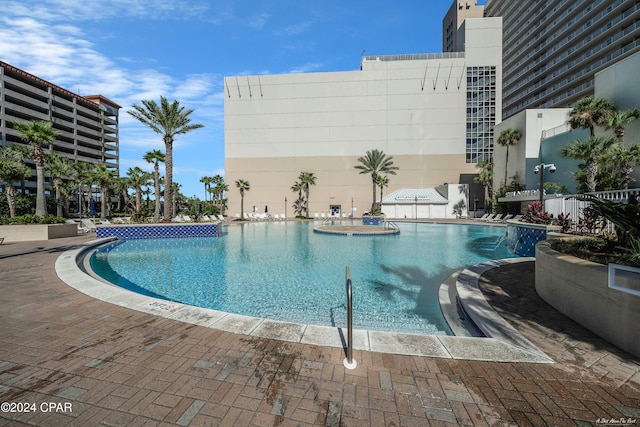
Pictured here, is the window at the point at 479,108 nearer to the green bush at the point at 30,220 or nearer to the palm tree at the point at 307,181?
the palm tree at the point at 307,181

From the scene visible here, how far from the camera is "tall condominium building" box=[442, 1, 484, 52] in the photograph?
65688mm

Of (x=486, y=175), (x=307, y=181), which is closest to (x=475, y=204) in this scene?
(x=486, y=175)

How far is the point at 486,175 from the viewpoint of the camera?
118 ft

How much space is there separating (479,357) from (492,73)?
50.6 meters

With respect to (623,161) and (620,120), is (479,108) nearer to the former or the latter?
(620,120)

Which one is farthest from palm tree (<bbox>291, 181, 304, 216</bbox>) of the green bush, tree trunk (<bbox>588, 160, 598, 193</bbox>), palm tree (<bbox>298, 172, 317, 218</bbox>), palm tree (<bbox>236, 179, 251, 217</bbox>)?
tree trunk (<bbox>588, 160, 598, 193</bbox>)

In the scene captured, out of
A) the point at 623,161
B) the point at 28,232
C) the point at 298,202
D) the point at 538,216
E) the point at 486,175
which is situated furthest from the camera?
the point at 298,202

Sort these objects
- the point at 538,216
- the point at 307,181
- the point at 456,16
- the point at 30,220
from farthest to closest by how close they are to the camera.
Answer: the point at 456,16 → the point at 307,181 → the point at 30,220 → the point at 538,216

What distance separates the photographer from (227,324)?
12.5 feet

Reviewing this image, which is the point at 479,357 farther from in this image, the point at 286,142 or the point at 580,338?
the point at 286,142

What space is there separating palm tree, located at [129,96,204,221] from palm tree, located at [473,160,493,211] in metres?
36.3

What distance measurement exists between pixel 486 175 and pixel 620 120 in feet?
58.3

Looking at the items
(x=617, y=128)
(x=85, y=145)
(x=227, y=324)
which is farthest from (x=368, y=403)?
(x=85, y=145)

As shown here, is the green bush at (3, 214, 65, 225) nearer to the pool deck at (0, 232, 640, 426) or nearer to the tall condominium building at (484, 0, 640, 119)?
the pool deck at (0, 232, 640, 426)
